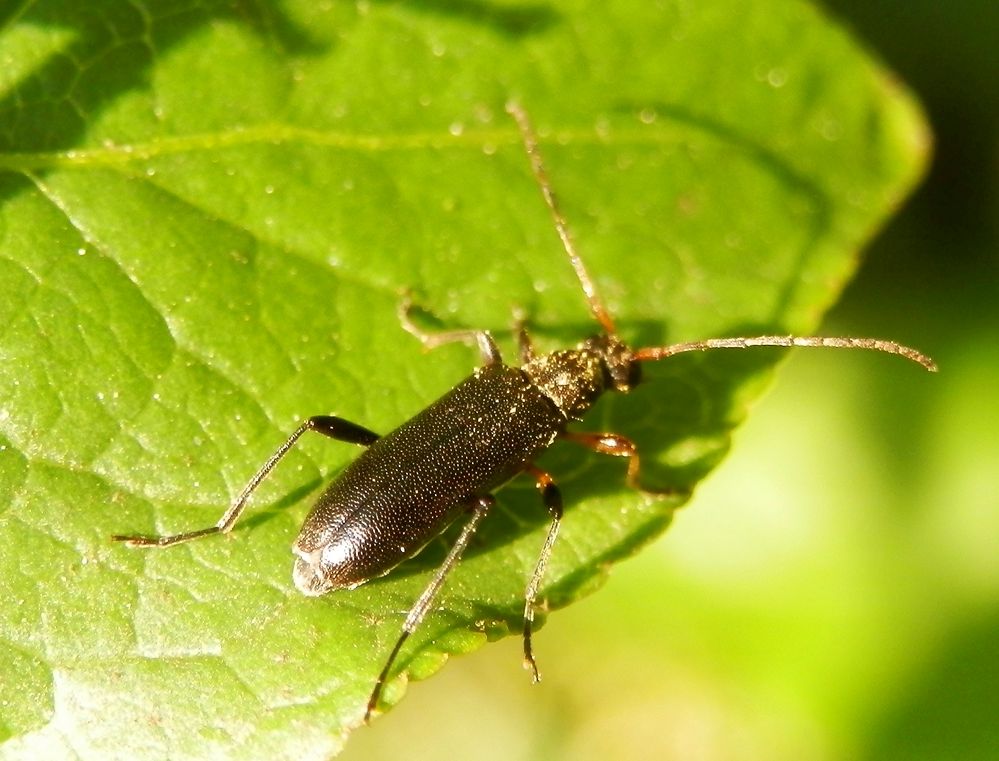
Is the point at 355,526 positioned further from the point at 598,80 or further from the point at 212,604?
the point at 598,80

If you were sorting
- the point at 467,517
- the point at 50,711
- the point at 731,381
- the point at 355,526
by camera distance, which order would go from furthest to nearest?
the point at 731,381 → the point at 467,517 → the point at 355,526 → the point at 50,711

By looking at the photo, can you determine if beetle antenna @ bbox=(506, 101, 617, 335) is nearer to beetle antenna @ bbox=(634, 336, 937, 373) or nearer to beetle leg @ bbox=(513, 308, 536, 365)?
beetle antenna @ bbox=(634, 336, 937, 373)

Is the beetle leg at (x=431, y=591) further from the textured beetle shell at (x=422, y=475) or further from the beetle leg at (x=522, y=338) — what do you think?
the beetle leg at (x=522, y=338)

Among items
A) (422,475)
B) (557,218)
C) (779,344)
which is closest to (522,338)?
(557,218)

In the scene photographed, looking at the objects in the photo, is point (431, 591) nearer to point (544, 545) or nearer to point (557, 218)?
point (544, 545)

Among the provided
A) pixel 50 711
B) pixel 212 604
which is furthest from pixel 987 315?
pixel 50 711
